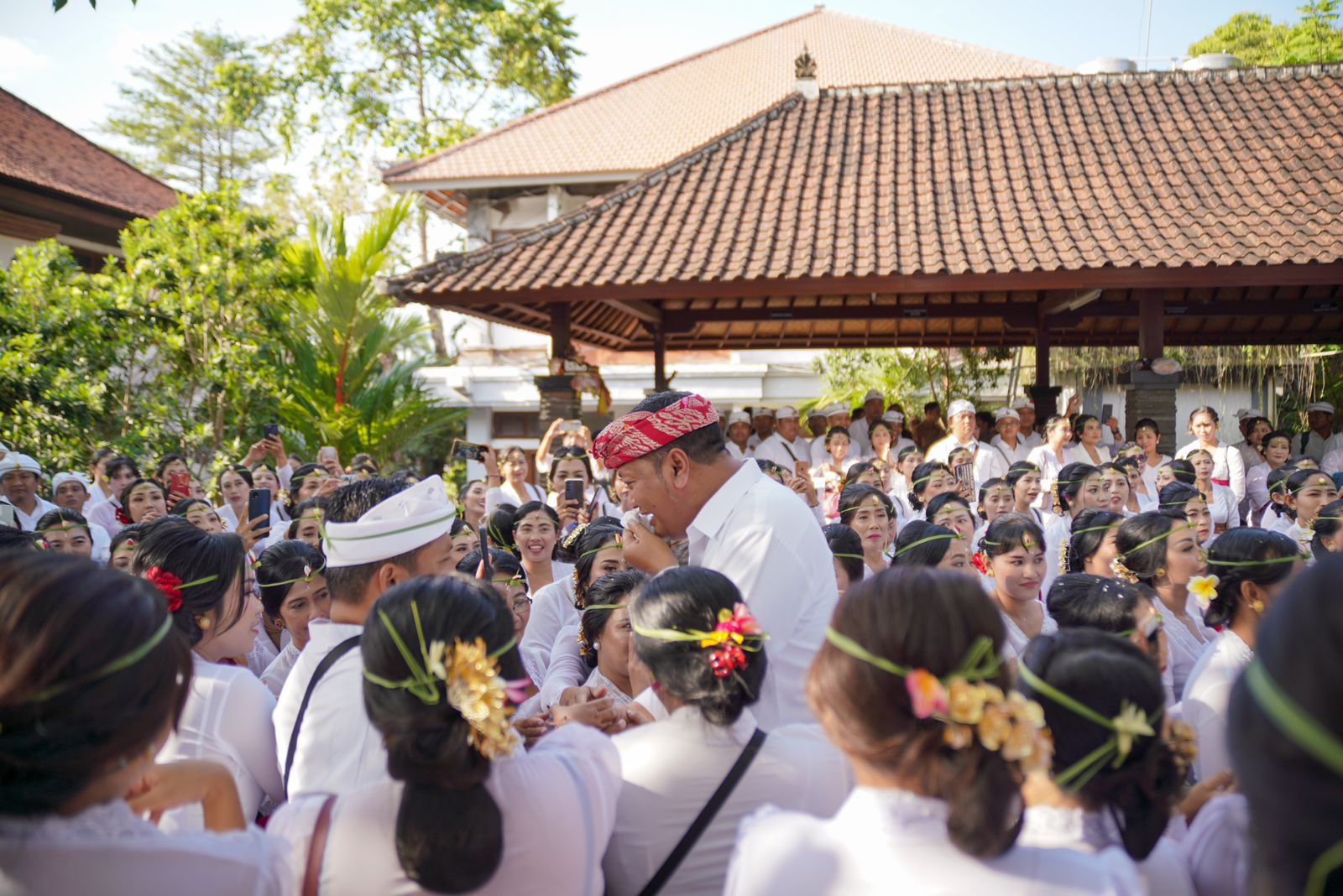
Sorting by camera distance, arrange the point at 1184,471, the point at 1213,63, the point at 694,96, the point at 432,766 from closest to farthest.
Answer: the point at 432,766
the point at 1184,471
the point at 1213,63
the point at 694,96

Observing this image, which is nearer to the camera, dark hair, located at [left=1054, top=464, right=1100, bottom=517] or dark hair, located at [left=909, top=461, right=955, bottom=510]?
dark hair, located at [left=1054, top=464, right=1100, bottom=517]

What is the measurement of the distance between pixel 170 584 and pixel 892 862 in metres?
2.43

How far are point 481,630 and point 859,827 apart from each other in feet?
2.64

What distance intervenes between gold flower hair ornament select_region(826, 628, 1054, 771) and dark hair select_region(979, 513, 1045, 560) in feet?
9.36

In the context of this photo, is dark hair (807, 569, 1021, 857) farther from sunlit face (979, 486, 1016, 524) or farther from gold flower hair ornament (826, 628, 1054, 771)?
sunlit face (979, 486, 1016, 524)

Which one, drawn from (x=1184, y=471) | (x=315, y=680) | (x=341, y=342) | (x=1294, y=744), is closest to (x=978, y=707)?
(x=1294, y=744)

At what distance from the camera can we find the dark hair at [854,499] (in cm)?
540

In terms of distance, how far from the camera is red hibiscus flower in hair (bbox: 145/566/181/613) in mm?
3021

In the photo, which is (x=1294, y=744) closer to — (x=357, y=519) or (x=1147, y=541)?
(x=357, y=519)

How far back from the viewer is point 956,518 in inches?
203

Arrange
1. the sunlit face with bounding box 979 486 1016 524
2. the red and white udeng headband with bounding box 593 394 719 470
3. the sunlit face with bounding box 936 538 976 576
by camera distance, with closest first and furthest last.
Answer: the red and white udeng headband with bounding box 593 394 719 470 < the sunlit face with bounding box 936 538 976 576 < the sunlit face with bounding box 979 486 1016 524

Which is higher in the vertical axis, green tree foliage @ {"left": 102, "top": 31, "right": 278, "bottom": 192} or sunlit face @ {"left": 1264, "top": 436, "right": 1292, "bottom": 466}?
green tree foliage @ {"left": 102, "top": 31, "right": 278, "bottom": 192}

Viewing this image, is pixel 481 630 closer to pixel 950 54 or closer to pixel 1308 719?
pixel 1308 719

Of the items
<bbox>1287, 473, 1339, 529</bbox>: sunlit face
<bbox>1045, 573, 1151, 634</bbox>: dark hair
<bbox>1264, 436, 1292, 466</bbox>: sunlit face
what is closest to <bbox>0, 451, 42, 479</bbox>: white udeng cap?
<bbox>1045, 573, 1151, 634</bbox>: dark hair
